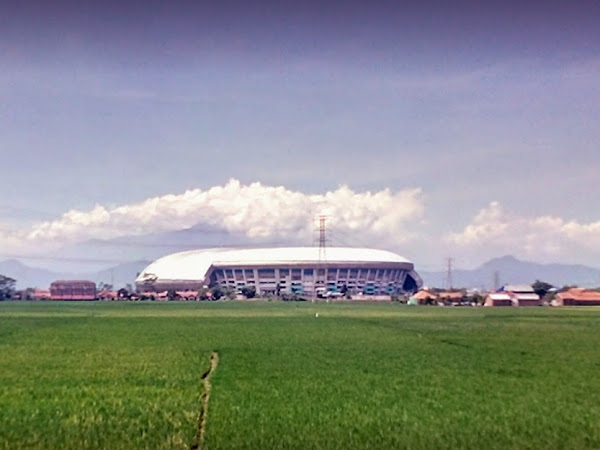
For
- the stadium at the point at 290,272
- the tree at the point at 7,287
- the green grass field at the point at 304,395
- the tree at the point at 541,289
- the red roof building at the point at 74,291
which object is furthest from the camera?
the stadium at the point at 290,272

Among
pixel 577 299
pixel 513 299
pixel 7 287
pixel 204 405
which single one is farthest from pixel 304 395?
pixel 7 287

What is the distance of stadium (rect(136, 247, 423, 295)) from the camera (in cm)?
14500

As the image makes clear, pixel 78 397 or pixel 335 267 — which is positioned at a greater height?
pixel 335 267

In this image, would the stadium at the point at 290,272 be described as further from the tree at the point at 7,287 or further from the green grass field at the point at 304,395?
the green grass field at the point at 304,395

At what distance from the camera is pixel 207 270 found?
487 ft

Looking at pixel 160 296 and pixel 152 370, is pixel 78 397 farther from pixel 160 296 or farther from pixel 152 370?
pixel 160 296

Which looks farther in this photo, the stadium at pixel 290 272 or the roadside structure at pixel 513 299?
the stadium at pixel 290 272

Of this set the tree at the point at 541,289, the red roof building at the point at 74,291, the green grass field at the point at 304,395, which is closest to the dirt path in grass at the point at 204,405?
the green grass field at the point at 304,395

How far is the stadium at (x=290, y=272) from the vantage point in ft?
476

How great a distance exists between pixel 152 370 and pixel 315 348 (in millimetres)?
7925

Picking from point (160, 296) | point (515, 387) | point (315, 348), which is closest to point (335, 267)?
point (160, 296)

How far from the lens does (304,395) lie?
14.3 m

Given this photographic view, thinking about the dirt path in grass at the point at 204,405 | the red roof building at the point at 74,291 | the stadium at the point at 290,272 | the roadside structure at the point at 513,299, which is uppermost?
the stadium at the point at 290,272

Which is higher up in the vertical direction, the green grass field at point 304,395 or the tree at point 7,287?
the tree at point 7,287
